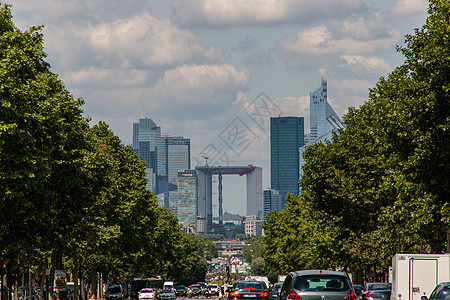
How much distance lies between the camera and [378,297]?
37.4 metres

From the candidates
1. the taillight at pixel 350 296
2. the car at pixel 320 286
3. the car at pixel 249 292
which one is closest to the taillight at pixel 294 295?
the car at pixel 320 286

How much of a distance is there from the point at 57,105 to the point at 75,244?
15366 millimetres

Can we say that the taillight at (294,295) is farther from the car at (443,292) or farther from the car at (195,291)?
the car at (195,291)

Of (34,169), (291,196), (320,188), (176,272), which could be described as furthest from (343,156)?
(176,272)

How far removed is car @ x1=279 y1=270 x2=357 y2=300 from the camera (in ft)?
71.2

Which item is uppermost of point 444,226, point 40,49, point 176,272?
point 40,49

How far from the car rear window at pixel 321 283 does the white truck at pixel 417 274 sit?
8.58m

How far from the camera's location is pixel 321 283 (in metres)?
22.3

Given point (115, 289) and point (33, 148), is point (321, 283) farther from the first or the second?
point (115, 289)

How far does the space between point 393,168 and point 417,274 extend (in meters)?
14.0

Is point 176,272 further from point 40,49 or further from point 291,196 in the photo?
point 40,49

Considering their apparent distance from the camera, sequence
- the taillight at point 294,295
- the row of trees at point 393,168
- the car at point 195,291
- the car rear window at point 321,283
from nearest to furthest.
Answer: the taillight at point 294,295 → the car rear window at point 321,283 → the row of trees at point 393,168 → the car at point 195,291

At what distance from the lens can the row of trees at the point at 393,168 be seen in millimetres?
29125

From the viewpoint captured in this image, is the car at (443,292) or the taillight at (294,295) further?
the car at (443,292)
